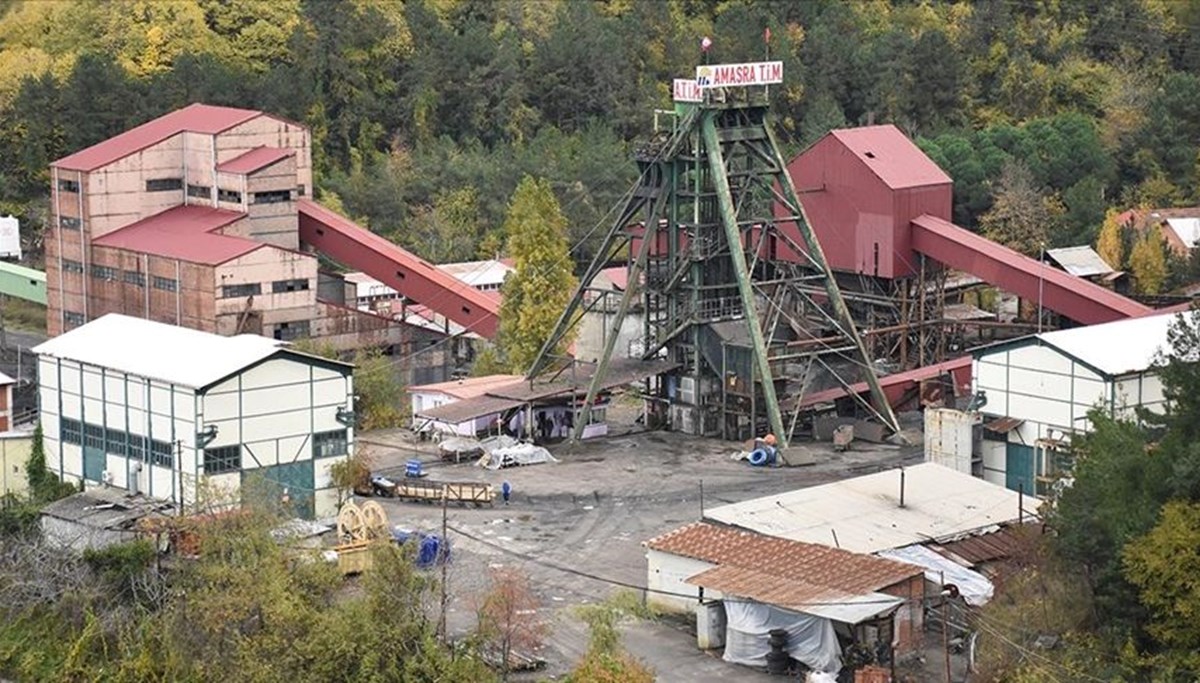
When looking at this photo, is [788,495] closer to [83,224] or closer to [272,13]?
[83,224]

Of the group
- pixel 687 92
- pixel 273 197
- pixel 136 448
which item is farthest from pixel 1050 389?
pixel 273 197

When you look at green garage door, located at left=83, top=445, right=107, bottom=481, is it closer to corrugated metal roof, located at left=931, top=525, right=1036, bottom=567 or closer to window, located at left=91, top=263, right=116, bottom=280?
window, located at left=91, top=263, right=116, bottom=280

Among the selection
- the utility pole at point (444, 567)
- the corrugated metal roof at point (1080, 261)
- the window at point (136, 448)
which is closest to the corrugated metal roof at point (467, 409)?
the utility pole at point (444, 567)

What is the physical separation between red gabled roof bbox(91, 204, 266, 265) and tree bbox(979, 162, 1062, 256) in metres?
23.1

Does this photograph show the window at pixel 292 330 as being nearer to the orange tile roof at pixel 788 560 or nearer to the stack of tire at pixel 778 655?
the orange tile roof at pixel 788 560

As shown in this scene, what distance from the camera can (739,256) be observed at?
4959 centimetres

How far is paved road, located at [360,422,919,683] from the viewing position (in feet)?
121

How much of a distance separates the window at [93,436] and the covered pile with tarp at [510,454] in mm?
7539

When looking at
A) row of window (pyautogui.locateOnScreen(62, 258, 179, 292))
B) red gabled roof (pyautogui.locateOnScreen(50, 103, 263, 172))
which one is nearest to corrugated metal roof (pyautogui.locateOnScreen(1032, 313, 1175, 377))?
row of window (pyautogui.locateOnScreen(62, 258, 179, 292))

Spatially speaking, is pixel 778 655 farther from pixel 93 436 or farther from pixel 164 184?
pixel 164 184

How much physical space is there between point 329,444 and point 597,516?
192 inches

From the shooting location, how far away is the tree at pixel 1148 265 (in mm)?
62281

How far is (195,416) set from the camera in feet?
137

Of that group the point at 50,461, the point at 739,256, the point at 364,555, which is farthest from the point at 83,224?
the point at 364,555
